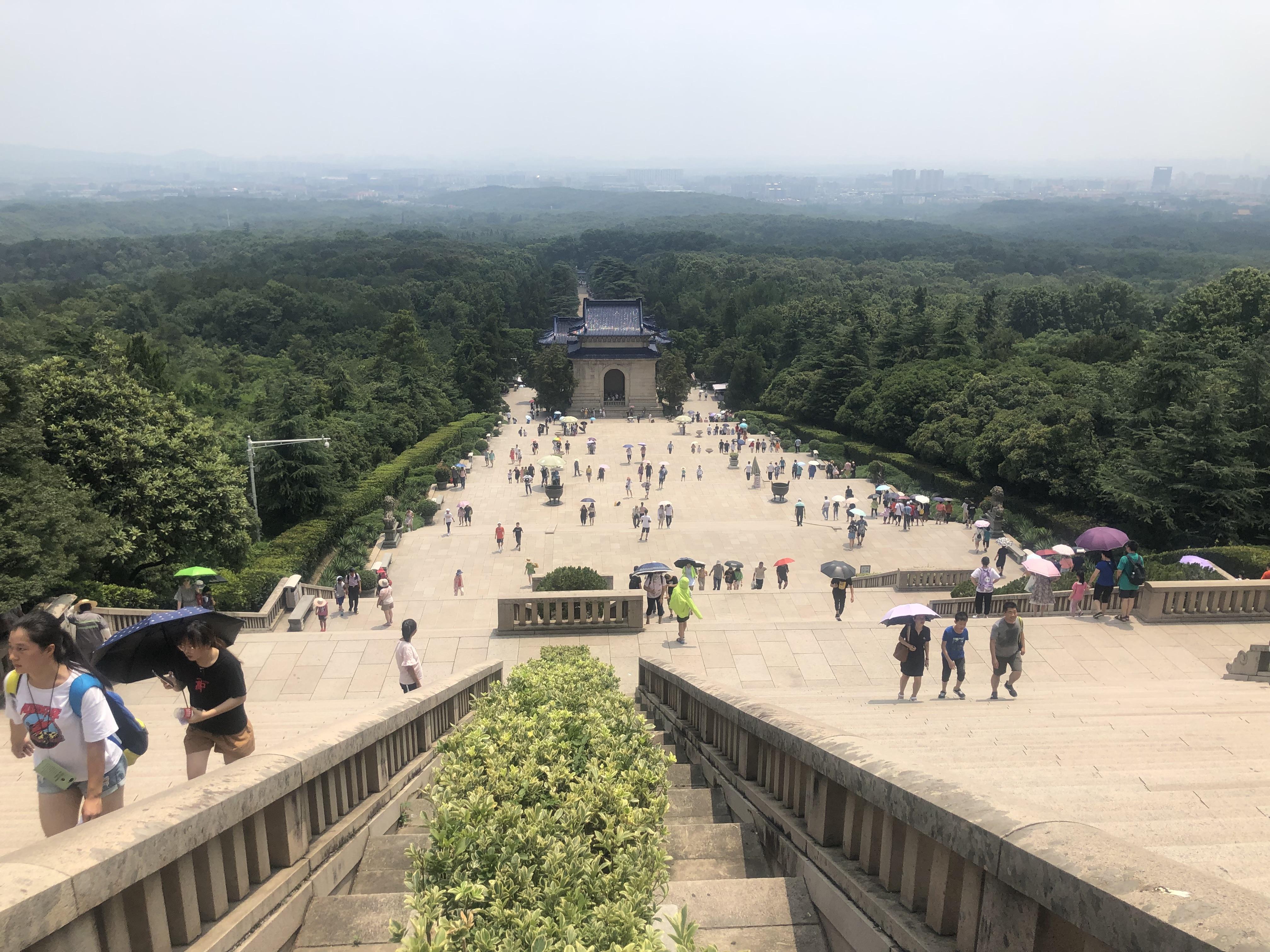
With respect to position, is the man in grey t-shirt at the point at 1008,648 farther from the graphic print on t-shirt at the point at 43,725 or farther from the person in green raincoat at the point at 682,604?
the graphic print on t-shirt at the point at 43,725

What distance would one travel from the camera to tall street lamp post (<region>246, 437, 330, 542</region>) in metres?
24.1

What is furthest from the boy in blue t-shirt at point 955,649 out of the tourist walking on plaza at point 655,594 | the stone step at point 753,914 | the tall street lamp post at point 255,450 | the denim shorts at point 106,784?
the tall street lamp post at point 255,450

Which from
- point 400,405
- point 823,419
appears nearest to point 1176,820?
point 400,405

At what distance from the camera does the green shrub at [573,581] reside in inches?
683

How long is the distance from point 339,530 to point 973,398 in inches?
1040

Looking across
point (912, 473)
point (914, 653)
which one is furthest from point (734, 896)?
point (912, 473)

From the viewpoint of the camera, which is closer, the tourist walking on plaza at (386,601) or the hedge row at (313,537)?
the tourist walking on plaza at (386,601)

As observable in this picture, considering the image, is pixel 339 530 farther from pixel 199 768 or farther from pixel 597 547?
pixel 199 768

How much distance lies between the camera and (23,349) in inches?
1244

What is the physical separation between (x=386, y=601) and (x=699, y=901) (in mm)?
14517

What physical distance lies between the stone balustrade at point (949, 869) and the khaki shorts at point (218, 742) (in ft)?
10.1

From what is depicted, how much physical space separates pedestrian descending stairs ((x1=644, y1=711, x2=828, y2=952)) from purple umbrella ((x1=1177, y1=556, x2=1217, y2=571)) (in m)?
13.5

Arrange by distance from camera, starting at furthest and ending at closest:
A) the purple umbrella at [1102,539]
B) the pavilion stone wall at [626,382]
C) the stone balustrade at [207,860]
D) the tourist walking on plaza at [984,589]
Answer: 1. the pavilion stone wall at [626,382]
2. the purple umbrella at [1102,539]
3. the tourist walking on plaza at [984,589]
4. the stone balustrade at [207,860]

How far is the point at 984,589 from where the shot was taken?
14.8m
